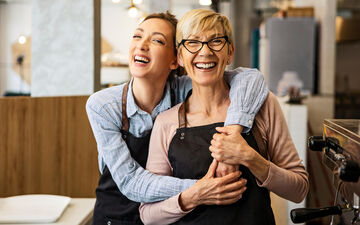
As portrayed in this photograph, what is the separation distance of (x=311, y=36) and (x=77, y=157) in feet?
13.0

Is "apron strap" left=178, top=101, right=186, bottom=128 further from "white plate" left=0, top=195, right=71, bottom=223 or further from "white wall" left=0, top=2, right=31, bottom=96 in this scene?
"white wall" left=0, top=2, right=31, bottom=96

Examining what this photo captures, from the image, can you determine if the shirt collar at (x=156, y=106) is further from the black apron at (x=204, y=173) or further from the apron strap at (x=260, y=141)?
the apron strap at (x=260, y=141)

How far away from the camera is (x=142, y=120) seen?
1842mm

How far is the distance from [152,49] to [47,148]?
1186 mm

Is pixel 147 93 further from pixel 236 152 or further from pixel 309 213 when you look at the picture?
pixel 309 213

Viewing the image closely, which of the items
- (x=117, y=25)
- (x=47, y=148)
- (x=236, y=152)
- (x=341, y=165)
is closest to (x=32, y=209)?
(x=47, y=148)

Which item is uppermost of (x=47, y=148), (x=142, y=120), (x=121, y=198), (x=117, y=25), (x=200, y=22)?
(x=117, y=25)

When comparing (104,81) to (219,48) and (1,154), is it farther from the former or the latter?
(219,48)

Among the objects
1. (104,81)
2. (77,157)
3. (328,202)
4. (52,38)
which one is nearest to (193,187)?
(77,157)

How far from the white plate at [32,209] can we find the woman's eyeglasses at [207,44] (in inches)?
43.0

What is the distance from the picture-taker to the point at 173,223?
1606 mm

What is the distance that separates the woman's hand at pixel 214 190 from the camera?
1.48 m

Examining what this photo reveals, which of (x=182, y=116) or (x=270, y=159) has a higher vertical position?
(x=182, y=116)

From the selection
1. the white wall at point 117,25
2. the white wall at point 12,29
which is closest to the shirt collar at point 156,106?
the white wall at point 12,29
